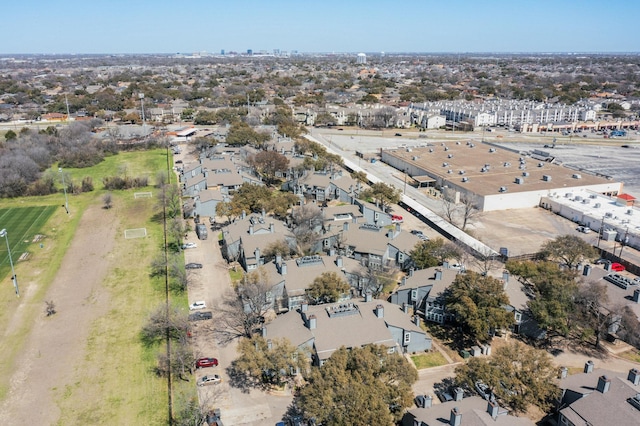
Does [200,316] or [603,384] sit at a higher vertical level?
[603,384]

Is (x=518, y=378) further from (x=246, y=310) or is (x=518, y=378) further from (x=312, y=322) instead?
(x=246, y=310)

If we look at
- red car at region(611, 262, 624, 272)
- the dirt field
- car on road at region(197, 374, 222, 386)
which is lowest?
the dirt field

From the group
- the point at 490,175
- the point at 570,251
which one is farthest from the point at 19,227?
the point at 490,175

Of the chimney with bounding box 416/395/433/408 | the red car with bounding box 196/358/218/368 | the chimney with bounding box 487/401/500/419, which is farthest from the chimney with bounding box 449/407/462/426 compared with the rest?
the red car with bounding box 196/358/218/368

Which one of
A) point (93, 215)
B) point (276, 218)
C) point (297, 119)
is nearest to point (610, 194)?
point (276, 218)

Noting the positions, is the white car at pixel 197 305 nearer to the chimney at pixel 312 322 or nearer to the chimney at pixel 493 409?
the chimney at pixel 312 322

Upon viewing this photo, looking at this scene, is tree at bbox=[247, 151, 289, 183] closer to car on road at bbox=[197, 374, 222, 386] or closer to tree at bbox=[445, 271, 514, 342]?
tree at bbox=[445, 271, 514, 342]

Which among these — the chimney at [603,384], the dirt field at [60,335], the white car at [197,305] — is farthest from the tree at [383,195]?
the chimney at [603,384]
